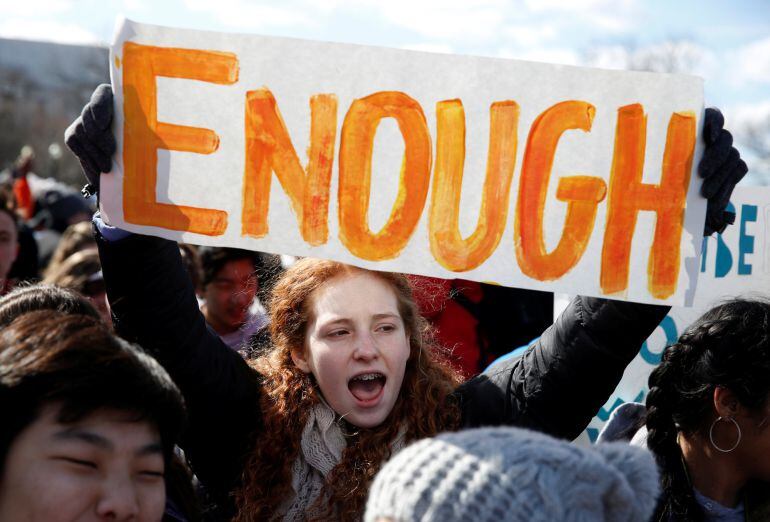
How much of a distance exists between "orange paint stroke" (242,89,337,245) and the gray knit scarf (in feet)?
1.56

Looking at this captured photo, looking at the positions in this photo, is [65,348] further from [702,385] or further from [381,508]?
[702,385]

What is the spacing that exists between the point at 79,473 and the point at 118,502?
80 millimetres

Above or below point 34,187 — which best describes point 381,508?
below

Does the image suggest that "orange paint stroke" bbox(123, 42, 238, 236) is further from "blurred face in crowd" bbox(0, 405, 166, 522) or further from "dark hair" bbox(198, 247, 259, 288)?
"dark hair" bbox(198, 247, 259, 288)

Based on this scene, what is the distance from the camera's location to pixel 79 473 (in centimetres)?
138

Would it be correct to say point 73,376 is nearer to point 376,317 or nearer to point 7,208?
point 376,317

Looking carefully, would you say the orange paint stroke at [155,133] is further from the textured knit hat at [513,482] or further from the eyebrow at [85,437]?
the textured knit hat at [513,482]

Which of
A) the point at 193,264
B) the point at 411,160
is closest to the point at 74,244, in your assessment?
the point at 193,264

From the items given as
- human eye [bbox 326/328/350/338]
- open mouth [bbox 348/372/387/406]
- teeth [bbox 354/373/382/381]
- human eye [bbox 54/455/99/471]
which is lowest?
human eye [bbox 54/455/99/471]

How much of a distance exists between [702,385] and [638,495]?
109 cm

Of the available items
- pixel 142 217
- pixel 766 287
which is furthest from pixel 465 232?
pixel 766 287

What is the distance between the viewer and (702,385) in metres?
2.18

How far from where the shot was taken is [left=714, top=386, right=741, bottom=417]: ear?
2133 millimetres

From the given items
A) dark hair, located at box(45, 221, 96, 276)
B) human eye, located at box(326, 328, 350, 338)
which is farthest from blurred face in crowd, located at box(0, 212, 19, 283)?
human eye, located at box(326, 328, 350, 338)
